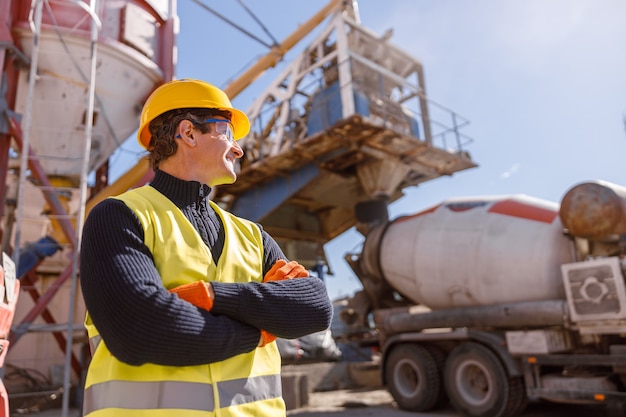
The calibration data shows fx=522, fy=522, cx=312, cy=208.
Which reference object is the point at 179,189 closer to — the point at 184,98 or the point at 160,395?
the point at 184,98

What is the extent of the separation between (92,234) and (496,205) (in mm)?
7491

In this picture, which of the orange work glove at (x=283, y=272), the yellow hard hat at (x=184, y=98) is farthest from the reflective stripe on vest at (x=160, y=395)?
the yellow hard hat at (x=184, y=98)

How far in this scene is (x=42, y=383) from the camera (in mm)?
10102

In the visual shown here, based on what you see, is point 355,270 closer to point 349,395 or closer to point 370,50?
point 349,395

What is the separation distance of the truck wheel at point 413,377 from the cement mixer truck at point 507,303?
20 millimetres

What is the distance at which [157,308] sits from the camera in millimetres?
1392

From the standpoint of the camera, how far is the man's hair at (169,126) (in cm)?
189

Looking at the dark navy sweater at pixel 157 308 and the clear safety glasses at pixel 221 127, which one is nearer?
the dark navy sweater at pixel 157 308

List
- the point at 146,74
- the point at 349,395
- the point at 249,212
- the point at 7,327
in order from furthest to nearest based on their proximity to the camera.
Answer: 1. the point at 249,212
2. the point at 349,395
3. the point at 146,74
4. the point at 7,327

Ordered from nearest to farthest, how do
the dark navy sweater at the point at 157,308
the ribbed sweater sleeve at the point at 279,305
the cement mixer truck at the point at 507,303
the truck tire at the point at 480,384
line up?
1. the dark navy sweater at the point at 157,308
2. the ribbed sweater sleeve at the point at 279,305
3. the cement mixer truck at the point at 507,303
4. the truck tire at the point at 480,384

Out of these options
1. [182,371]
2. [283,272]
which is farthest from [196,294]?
[283,272]

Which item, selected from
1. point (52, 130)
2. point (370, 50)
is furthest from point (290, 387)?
point (370, 50)

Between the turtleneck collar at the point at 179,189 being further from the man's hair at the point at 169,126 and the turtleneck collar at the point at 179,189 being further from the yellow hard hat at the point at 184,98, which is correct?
the yellow hard hat at the point at 184,98

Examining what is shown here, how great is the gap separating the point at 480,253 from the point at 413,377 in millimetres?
2505
